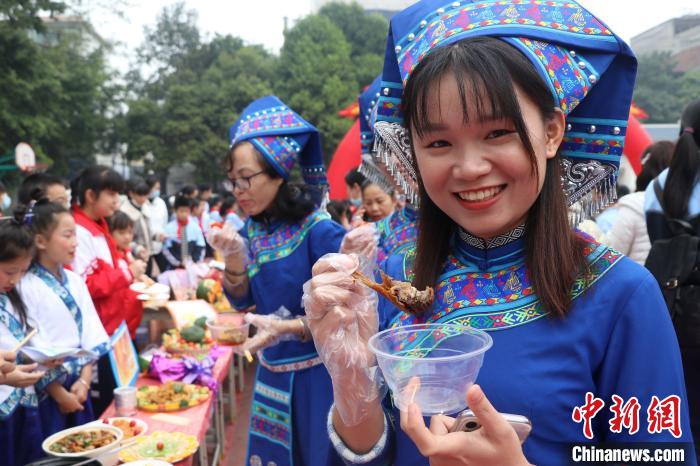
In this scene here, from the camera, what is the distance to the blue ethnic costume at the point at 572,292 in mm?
1091

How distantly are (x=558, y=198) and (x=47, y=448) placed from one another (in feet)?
7.68

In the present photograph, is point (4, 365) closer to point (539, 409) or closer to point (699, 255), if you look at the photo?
point (539, 409)

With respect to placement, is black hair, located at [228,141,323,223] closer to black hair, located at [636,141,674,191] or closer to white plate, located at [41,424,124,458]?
white plate, located at [41,424,124,458]

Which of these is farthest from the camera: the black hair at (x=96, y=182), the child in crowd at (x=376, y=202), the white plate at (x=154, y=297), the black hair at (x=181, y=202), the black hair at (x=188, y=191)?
the black hair at (x=188, y=191)

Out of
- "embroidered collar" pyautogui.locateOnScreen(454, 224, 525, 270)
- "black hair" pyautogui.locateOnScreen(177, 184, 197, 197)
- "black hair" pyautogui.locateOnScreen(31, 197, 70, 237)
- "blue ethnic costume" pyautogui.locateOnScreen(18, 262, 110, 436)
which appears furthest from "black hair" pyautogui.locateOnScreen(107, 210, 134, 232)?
"embroidered collar" pyautogui.locateOnScreen(454, 224, 525, 270)

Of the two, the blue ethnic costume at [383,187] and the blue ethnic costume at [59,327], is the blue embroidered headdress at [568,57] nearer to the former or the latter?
the blue ethnic costume at [383,187]

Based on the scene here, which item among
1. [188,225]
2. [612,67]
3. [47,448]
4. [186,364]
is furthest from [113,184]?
[188,225]

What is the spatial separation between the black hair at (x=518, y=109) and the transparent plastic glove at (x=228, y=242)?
2119 mm

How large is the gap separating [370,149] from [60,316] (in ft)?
6.38

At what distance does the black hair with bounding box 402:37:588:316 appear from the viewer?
1.08 meters

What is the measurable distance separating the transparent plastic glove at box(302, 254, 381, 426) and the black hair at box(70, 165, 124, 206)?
3.64 m

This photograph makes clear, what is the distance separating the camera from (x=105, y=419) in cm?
304

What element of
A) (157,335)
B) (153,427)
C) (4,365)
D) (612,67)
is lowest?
(157,335)

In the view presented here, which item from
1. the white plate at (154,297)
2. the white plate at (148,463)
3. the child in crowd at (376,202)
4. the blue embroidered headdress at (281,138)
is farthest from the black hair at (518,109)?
the white plate at (154,297)
